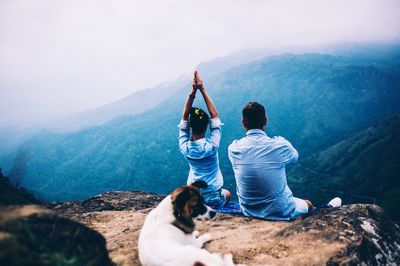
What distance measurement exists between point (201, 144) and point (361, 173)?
596ft

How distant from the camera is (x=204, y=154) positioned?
706cm

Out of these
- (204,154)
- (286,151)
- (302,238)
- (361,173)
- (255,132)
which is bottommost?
(361,173)

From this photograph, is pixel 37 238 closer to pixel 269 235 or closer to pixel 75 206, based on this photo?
pixel 269 235

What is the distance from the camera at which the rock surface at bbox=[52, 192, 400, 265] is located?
5176 millimetres

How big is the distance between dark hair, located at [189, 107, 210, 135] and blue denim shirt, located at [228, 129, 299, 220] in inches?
33.0

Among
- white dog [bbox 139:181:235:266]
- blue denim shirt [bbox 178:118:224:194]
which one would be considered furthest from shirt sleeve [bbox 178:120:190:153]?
white dog [bbox 139:181:235:266]

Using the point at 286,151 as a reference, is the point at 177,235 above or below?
below

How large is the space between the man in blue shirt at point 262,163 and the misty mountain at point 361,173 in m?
128

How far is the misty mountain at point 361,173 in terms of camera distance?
141m

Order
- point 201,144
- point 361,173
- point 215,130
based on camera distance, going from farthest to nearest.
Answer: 1. point 361,173
2. point 215,130
3. point 201,144

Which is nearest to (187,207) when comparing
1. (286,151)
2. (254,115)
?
(254,115)

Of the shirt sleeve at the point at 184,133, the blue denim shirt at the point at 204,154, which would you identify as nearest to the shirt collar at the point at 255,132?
the blue denim shirt at the point at 204,154

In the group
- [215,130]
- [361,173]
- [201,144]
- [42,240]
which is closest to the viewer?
[42,240]

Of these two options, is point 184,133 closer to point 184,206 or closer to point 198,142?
point 198,142
